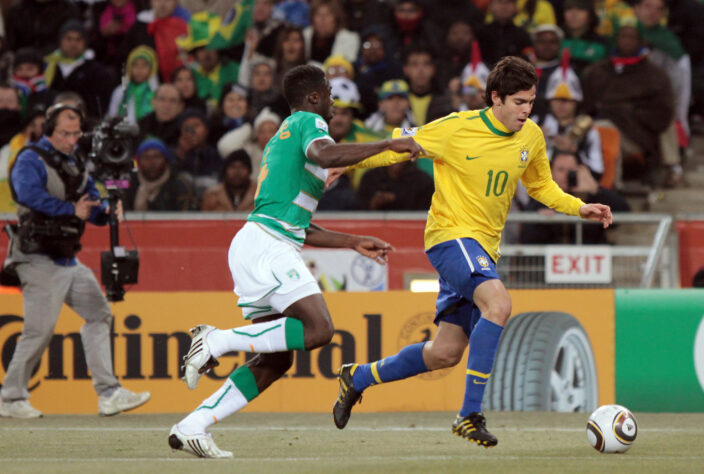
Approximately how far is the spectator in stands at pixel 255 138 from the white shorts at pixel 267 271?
625 centimetres

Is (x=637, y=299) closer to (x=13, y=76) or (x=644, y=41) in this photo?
(x=644, y=41)

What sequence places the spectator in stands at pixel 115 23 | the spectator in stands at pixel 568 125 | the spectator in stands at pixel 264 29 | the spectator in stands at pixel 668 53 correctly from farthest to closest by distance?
the spectator in stands at pixel 115 23, the spectator in stands at pixel 264 29, the spectator in stands at pixel 668 53, the spectator in stands at pixel 568 125

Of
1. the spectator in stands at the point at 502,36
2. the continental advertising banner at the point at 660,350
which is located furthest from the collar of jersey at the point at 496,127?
the spectator in stands at the point at 502,36

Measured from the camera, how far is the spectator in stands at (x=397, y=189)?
11.9 meters

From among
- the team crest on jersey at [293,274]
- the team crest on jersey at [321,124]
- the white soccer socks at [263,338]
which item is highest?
the team crest on jersey at [321,124]

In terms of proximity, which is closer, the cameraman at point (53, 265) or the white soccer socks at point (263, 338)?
the white soccer socks at point (263, 338)

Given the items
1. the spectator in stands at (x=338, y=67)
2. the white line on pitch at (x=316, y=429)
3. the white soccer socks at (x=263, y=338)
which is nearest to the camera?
the white soccer socks at (x=263, y=338)

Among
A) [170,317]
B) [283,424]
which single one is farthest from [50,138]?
[283,424]

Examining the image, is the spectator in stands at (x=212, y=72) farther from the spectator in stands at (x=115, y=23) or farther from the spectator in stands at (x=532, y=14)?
the spectator in stands at (x=532, y=14)

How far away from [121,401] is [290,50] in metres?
5.55

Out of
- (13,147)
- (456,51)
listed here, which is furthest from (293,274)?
(456,51)

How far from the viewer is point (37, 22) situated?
48.6 ft

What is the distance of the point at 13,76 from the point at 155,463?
29.0ft

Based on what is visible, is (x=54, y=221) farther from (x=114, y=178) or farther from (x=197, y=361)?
(x=197, y=361)
